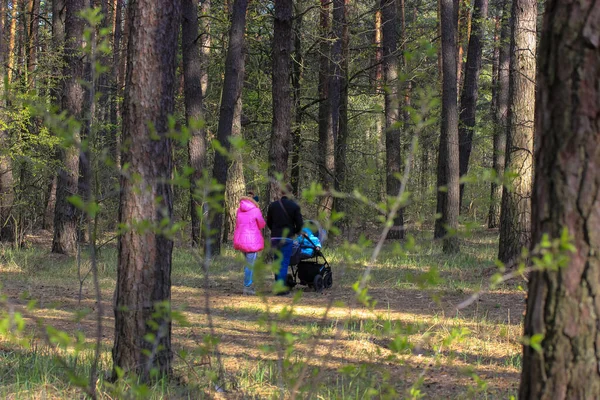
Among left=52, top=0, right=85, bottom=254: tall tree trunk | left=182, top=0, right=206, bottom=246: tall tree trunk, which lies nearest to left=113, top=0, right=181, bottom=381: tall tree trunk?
left=52, top=0, right=85, bottom=254: tall tree trunk

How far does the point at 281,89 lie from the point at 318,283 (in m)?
4.88

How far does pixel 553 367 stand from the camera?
3.10 m

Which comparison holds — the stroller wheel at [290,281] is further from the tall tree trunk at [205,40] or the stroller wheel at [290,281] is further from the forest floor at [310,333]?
the tall tree trunk at [205,40]

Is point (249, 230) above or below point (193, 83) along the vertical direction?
below

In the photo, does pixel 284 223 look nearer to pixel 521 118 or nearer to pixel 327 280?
pixel 327 280

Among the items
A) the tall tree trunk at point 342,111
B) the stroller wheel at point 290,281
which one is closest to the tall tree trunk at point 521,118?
the stroller wheel at point 290,281

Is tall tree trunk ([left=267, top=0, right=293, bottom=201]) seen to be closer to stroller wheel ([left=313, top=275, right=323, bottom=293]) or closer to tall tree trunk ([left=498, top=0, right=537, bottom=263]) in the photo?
stroller wheel ([left=313, top=275, right=323, bottom=293])

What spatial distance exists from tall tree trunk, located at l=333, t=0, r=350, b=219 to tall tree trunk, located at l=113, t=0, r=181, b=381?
15.0 m

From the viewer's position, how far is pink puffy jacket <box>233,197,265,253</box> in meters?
12.2

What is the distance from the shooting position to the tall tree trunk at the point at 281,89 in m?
15.2

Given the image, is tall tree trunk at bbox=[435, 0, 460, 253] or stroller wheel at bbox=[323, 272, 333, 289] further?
tall tree trunk at bbox=[435, 0, 460, 253]

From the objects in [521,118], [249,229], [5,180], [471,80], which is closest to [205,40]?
[5,180]

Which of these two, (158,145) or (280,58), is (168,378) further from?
(280,58)

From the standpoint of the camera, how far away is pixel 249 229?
40.2 feet
